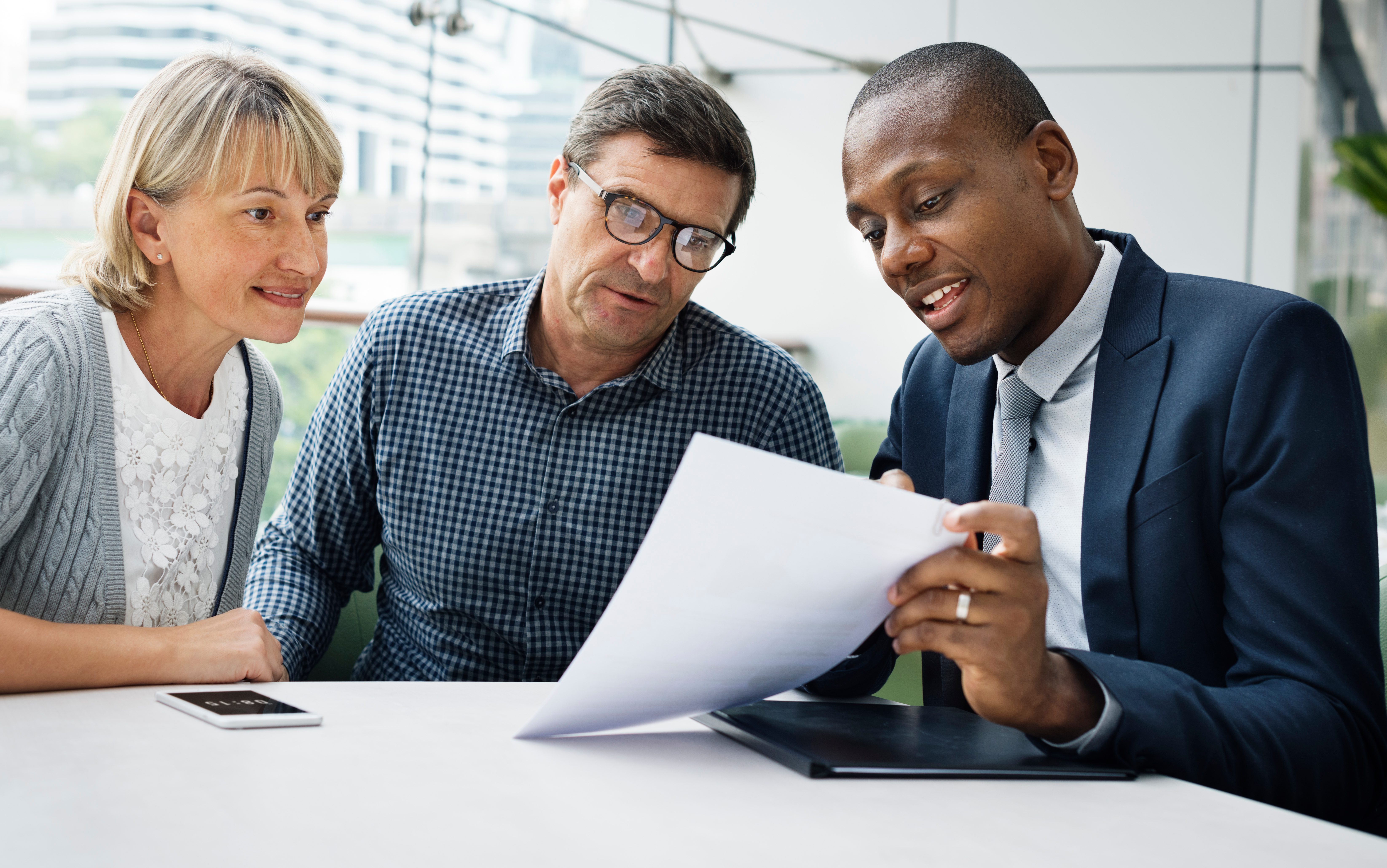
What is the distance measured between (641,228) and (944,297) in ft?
1.49

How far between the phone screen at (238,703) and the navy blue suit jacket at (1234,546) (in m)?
0.66

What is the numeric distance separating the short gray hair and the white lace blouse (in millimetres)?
641

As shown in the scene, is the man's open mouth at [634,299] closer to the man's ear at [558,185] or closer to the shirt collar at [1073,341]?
the man's ear at [558,185]

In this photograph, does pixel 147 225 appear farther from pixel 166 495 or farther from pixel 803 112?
pixel 803 112

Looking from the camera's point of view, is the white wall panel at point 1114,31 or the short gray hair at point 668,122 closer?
the short gray hair at point 668,122

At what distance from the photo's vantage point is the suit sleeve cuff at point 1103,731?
2.79 ft

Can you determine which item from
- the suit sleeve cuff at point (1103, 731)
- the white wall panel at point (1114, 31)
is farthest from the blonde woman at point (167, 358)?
the white wall panel at point (1114, 31)

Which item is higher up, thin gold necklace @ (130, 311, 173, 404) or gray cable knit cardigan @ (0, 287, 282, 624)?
thin gold necklace @ (130, 311, 173, 404)

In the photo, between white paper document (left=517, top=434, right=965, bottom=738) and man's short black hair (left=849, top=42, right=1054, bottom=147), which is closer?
white paper document (left=517, top=434, right=965, bottom=738)

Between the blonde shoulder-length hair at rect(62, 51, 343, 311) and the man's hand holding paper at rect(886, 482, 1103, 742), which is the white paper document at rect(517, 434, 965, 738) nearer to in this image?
the man's hand holding paper at rect(886, 482, 1103, 742)

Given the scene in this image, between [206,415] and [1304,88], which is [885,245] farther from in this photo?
[1304,88]

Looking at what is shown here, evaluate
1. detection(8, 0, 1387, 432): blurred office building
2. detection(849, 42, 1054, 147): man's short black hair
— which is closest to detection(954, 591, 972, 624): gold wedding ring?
detection(849, 42, 1054, 147): man's short black hair

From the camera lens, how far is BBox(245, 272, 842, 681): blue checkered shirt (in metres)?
1.54

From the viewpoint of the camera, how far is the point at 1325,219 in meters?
5.58
